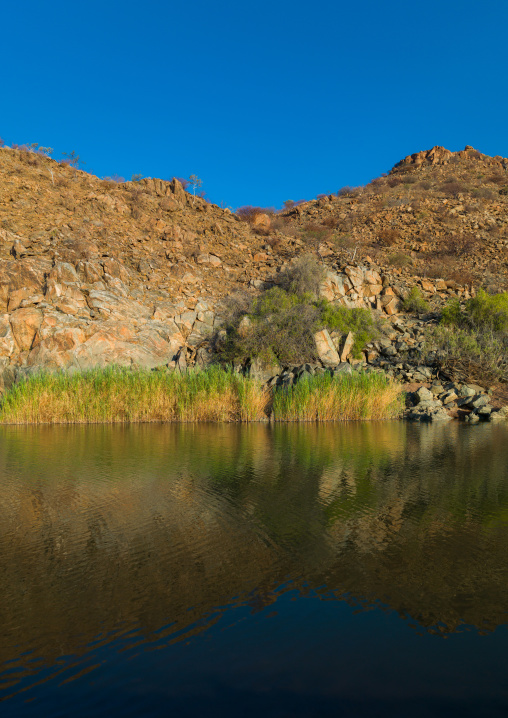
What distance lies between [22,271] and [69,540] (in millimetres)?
25545

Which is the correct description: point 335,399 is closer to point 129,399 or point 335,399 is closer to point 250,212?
point 129,399

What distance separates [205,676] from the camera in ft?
8.50

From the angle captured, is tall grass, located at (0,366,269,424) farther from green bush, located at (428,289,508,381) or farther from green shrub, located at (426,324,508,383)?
green bush, located at (428,289,508,381)

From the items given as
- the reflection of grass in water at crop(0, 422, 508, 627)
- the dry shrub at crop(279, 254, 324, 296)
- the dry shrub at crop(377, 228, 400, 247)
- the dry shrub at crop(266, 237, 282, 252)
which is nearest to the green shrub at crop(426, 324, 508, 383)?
the dry shrub at crop(279, 254, 324, 296)

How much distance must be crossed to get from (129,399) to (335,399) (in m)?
8.13

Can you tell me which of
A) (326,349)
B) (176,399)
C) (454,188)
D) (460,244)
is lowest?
(176,399)

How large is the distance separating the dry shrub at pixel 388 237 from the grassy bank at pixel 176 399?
23.9 m

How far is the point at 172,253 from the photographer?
1341 inches

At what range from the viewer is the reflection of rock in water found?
11.1 feet

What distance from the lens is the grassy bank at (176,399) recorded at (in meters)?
18.2

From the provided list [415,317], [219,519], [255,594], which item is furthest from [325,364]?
[255,594]

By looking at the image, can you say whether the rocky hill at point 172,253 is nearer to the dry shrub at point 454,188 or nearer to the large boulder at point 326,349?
the dry shrub at point 454,188

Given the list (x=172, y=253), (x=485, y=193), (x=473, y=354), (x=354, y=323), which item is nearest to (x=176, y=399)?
(x=354, y=323)

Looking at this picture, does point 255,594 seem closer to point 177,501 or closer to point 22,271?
point 177,501
